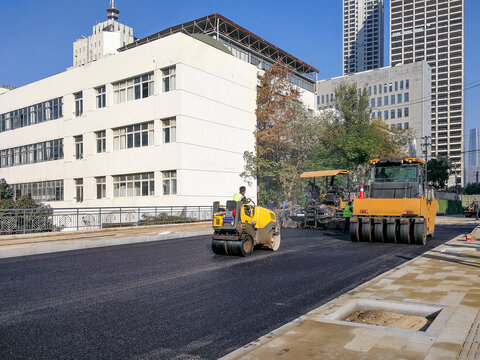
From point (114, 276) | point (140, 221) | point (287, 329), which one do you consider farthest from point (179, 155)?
point (287, 329)

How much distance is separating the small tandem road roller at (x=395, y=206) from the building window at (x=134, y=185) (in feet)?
67.3

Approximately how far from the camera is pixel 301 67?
182ft

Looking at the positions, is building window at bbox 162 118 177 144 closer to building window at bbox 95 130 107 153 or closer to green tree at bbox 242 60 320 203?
building window at bbox 95 130 107 153

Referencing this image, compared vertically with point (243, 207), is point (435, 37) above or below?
above

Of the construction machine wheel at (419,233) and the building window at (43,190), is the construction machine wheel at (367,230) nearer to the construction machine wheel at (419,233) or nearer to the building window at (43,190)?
the construction machine wheel at (419,233)

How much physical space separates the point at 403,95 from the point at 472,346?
389 feet

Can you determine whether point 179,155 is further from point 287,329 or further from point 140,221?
point 287,329

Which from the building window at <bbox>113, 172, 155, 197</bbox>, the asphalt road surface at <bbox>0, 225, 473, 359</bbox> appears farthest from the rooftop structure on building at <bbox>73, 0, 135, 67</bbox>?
the asphalt road surface at <bbox>0, 225, 473, 359</bbox>

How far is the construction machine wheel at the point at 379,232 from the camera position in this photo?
15.3 metres

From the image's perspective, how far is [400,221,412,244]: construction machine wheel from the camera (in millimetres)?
14781

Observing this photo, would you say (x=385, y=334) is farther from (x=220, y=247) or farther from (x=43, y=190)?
(x=43, y=190)

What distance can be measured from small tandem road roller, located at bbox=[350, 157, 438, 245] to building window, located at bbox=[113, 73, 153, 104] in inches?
872

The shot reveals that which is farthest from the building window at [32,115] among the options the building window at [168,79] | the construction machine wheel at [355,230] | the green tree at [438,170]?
the green tree at [438,170]

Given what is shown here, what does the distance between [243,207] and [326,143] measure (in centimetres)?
3317
